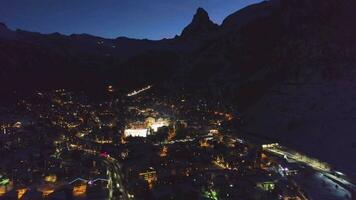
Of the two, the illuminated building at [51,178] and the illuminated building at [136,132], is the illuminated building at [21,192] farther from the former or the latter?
the illuminated building at [136,132]

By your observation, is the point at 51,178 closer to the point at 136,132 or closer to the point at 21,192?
the point at 21,192

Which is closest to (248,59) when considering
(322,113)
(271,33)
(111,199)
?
(271,33)

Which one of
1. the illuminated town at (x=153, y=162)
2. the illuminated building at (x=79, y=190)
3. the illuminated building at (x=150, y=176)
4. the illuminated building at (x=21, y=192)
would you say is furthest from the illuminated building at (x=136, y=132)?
the illuminated building at (x=21, y=192)

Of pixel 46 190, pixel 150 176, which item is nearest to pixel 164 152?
pixel 150 176

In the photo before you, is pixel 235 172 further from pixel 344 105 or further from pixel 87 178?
pixel 344 105

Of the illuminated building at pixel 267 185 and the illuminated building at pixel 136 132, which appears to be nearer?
the illuminated building at pixel 267 185

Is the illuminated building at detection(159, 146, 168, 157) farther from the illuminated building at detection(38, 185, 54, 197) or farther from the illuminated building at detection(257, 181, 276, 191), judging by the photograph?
the illuminated building at detection(38, 185, 54, 197)

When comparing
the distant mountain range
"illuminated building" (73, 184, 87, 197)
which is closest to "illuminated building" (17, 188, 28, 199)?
"illuminated building" (73, 184, 87, 197)
